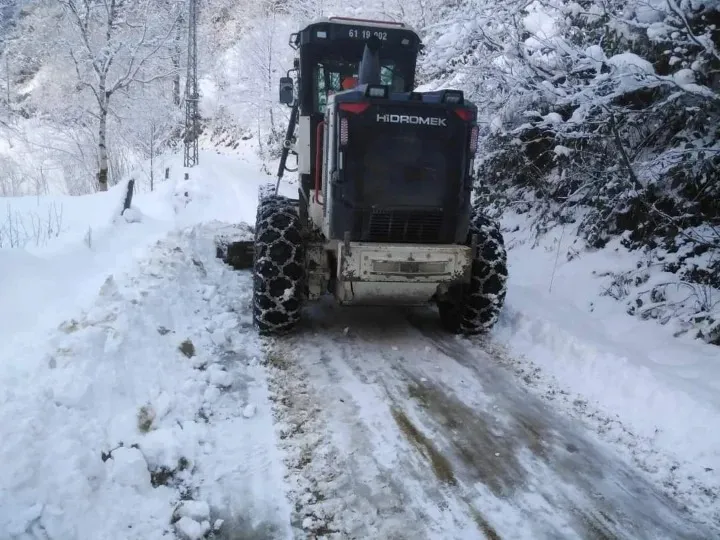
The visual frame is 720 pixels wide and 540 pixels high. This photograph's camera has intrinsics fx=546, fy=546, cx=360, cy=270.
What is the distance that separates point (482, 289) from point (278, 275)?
1.92 m

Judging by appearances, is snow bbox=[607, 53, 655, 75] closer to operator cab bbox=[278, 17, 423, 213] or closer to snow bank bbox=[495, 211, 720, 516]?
operator cab bbox=[278, 17, 423, 213]

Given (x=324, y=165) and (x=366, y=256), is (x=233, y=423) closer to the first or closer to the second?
(x=366, y=256)

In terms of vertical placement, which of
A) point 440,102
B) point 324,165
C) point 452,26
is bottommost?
point 324,165

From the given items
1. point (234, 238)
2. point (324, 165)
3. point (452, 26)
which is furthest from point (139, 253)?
point (452, 26)

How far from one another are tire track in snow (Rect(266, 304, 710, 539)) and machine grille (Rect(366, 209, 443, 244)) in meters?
1.05

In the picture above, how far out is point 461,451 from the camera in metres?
3.48

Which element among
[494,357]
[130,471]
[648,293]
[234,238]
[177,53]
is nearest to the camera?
[130,471]

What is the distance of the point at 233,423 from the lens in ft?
12.0

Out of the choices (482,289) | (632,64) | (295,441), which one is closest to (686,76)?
(632,64)

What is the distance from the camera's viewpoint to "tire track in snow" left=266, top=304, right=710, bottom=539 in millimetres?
2881

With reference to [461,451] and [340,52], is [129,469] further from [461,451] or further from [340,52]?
[340,52]

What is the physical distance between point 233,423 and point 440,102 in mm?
3031

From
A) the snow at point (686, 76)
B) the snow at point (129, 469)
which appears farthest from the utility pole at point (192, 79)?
the snow at point (129, 469)

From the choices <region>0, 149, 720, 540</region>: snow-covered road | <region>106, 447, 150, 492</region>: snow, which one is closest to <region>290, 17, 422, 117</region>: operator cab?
<region>0, 149, 720, 540</region>: snow-covered road
